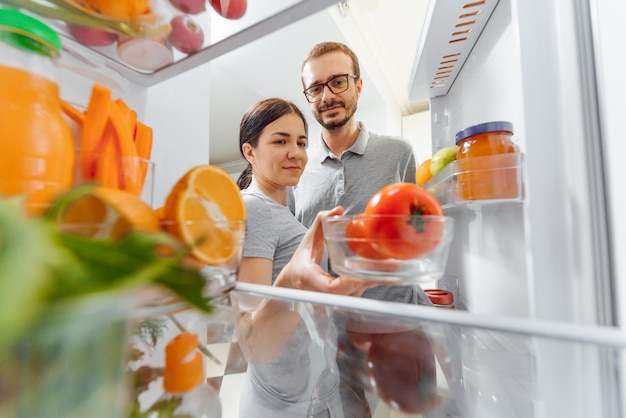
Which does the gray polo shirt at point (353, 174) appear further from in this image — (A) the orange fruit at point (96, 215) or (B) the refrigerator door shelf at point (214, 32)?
Answer: (A) the orange fruit at point (96, 215)

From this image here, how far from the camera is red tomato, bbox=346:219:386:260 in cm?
33

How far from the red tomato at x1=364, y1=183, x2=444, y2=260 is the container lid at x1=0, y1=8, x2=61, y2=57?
312 mm

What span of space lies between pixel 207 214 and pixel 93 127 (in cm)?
13

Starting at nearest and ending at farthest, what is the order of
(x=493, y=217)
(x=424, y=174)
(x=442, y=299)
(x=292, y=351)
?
1. (x=292, y=351)
2. (x=493, y=217)
3. (x=424, y=174)
4. (x=442, y=299)

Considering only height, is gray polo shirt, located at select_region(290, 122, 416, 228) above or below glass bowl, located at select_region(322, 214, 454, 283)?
above

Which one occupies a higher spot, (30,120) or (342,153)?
(342,153)

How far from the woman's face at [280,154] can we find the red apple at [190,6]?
587 millimetres

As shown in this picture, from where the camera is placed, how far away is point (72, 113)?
28 cm

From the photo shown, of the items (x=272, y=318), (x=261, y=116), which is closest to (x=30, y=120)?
(x=272, y=318)

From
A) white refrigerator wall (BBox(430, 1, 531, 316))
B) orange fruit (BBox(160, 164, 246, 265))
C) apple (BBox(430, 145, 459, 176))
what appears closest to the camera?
orange fruit (BBox(160, 164, 246, 265))

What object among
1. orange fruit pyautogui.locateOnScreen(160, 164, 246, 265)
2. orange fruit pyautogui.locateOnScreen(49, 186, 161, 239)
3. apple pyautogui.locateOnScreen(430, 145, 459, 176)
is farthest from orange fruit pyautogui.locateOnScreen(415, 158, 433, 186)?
orange fruit pyautogui.locateOnScreen(49, 186, 161, 239)

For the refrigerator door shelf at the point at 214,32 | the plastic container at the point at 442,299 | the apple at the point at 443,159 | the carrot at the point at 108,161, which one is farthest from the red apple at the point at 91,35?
the plastic container at the point at 442,299

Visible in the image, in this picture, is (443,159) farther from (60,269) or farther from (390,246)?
(60,269)

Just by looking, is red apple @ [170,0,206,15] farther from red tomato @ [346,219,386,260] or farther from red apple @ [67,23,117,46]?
red tomato @ [346,219,386,260]
